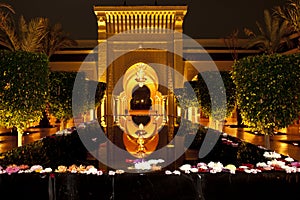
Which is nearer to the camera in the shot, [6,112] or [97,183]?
[97,183]

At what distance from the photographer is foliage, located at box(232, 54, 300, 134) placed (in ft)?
22.9

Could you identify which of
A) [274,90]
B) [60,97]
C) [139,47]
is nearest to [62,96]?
[60,97]

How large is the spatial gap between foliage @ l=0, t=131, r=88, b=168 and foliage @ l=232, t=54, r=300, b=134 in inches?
130

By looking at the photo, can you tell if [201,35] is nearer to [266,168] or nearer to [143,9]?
[143,9]

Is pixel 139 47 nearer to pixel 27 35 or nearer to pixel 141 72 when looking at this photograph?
pixel 141 72

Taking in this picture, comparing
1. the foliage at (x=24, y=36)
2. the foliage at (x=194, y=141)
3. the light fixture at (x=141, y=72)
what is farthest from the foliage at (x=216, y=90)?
the light fixture at (x=141, y=72)

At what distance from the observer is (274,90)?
6988 millimetres

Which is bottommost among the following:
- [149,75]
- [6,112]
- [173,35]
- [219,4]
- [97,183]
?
[97,183]

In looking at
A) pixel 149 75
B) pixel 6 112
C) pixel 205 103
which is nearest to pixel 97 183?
pixel 6 112

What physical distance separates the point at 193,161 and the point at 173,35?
16585 mm

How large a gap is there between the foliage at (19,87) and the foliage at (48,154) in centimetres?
68

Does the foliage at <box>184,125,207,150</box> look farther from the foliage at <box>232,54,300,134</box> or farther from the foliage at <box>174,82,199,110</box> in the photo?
the foliage at <box>174,82,199,110</box>

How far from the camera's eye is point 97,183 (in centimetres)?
381

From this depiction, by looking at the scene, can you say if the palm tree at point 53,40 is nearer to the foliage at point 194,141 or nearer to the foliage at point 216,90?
the foliage at point 216,90
